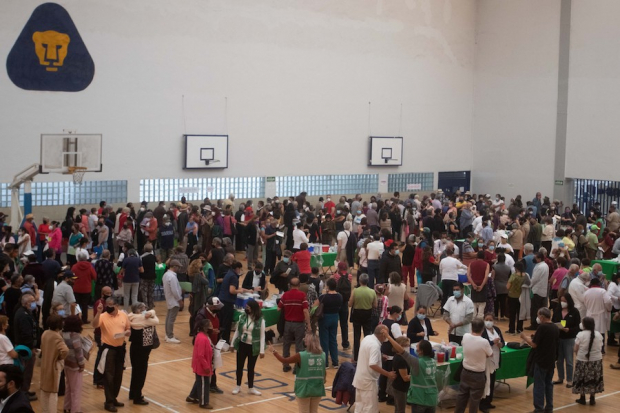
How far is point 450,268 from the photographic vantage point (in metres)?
16.8

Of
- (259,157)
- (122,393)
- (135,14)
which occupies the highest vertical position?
(135,14)

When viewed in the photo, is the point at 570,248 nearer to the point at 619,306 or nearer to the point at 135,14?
the point at 619,306

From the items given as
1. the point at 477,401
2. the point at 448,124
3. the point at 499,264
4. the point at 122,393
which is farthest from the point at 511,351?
the point at 448,124

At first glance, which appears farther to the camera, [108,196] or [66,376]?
[108,196]

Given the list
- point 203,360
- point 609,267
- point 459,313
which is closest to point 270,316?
point 459,313

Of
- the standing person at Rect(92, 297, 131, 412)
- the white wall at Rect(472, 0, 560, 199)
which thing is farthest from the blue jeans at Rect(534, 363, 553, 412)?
the white wall at Rect(472, 0, 560, 199)

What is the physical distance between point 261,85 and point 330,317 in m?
16.2

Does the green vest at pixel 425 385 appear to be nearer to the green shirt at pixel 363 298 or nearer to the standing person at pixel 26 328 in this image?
the green shirt at pixel 363 298

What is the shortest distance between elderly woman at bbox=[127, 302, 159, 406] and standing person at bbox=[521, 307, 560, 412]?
520 centimetres

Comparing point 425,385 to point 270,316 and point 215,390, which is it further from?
point 270,316

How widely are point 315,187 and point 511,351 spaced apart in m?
18.6

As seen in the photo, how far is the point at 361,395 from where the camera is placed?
34.8 ft

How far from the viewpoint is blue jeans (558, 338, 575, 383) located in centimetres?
1297

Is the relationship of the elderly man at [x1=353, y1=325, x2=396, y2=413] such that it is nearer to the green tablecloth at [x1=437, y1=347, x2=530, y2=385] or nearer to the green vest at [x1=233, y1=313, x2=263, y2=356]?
the green vest at [x1=233, y1=313, x2=263, y2=356]
